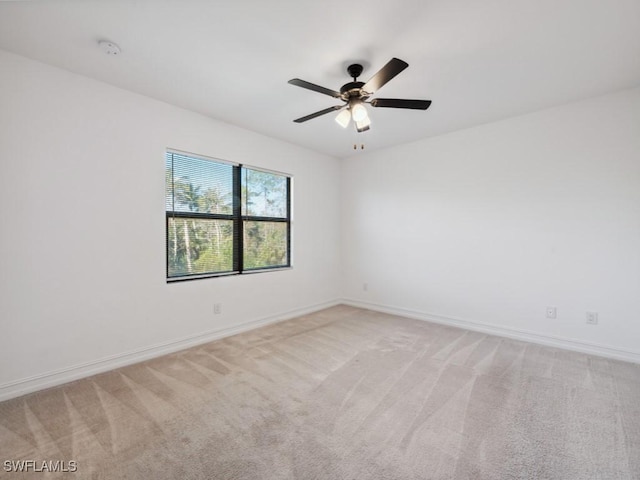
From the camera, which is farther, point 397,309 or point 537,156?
point 397,309

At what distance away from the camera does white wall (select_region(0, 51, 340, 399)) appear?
7.07ft

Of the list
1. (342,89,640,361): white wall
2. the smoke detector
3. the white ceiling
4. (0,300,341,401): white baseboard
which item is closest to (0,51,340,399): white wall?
(0,300,341,401): white baseboard

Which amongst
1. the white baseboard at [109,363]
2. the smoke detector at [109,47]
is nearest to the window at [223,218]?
the white baseboard at [109,363]

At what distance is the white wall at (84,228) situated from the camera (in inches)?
84.9

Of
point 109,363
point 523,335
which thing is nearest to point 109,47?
point 109,363

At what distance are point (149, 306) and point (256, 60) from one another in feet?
8.09

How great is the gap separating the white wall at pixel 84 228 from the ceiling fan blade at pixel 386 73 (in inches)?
81.0

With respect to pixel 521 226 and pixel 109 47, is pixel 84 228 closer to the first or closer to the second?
pixel 109 47

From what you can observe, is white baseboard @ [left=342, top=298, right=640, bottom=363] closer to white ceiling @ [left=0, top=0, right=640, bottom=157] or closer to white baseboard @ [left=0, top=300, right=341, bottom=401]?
white baseboard @ [left=0, top=300, right=341, bottom=401]

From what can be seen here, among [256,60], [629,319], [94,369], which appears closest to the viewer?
[256,60]

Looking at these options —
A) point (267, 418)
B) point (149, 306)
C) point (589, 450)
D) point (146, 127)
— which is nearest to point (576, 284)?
point (589, 450)

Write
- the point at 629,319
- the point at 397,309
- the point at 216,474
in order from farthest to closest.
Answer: the point at 397,309
the point at 629,319
the point at 216,474

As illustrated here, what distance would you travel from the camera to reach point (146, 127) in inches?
110

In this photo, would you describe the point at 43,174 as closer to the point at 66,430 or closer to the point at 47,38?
the point at 47,38
